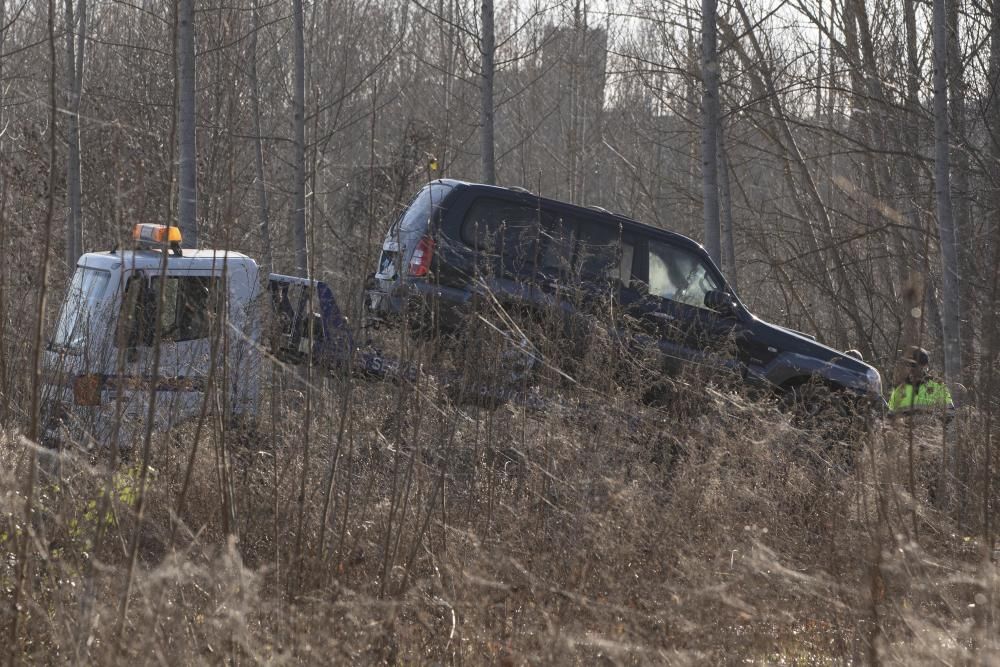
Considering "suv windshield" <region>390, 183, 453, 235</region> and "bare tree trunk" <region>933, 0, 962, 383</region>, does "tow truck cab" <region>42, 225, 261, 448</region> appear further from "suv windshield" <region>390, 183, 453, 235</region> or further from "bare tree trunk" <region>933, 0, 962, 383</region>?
"bare tree trunk" <region>933, 0, 962, 383</region>

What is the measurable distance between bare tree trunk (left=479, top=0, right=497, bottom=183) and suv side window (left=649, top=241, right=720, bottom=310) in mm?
4636

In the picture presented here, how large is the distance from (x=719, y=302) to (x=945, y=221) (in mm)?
1930

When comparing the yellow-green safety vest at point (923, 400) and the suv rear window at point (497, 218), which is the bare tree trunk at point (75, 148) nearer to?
the suv rear window at point (497, 218)

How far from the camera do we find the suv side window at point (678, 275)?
9344 mm

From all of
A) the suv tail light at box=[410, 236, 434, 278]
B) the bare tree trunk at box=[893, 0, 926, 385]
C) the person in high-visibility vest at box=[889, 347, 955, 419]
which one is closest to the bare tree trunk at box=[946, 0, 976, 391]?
the bare tree trunk at box=[893, 0, 926, 385]

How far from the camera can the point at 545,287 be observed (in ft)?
27.9

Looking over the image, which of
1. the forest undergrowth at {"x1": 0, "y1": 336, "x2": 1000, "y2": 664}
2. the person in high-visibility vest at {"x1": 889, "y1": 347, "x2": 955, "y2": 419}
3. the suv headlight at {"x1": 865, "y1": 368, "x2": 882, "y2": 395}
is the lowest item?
the forest undergrowth at {"x1": 0, "y1": 336, "x2": 1000, "y2": 664}

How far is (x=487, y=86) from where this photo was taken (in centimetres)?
1398

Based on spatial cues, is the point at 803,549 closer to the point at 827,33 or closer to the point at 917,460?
the point at 917,460

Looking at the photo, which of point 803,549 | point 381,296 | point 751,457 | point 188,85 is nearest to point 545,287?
point 381,296

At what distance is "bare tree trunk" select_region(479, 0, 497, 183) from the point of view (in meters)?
13.7

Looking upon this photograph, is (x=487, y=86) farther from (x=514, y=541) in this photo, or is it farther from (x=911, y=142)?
(x=514, y=541)

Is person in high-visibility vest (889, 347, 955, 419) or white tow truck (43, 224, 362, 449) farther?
white tow truck (43, 224, 362, 449)

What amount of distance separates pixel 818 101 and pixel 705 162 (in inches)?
273
